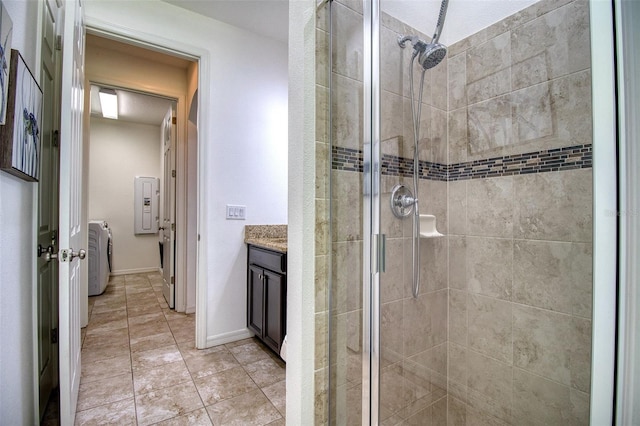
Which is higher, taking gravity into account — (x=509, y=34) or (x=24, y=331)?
(x=509, y=34)

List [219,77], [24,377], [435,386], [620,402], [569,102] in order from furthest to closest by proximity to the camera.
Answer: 1. [219,77]
2. [435,386]
3. [24,377]
4. [569,102]
5. [620,402]

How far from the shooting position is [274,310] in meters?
2.16

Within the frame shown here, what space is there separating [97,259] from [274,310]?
3.07 meters

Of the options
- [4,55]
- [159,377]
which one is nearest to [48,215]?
[4,55]

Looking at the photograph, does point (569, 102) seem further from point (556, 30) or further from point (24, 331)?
point (24, 331)

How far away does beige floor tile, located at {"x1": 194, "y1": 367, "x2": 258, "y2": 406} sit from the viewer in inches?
69.7

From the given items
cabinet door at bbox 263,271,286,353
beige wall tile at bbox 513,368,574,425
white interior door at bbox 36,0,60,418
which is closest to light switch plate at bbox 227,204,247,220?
cabinet door at bbox 263,271,286,353

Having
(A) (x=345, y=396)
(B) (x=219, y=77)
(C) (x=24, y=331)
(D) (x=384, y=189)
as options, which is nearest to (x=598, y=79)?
(D) (x=384, y=189)

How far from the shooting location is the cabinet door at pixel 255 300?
237 centimetres

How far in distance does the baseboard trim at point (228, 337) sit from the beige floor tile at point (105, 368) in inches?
22.9

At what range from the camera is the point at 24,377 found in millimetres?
1229

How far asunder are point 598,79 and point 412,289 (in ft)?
3.29

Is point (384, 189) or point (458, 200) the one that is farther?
point (458, 200)

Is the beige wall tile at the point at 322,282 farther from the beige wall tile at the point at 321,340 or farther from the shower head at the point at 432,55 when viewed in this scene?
the shower head at the point at 432,55
